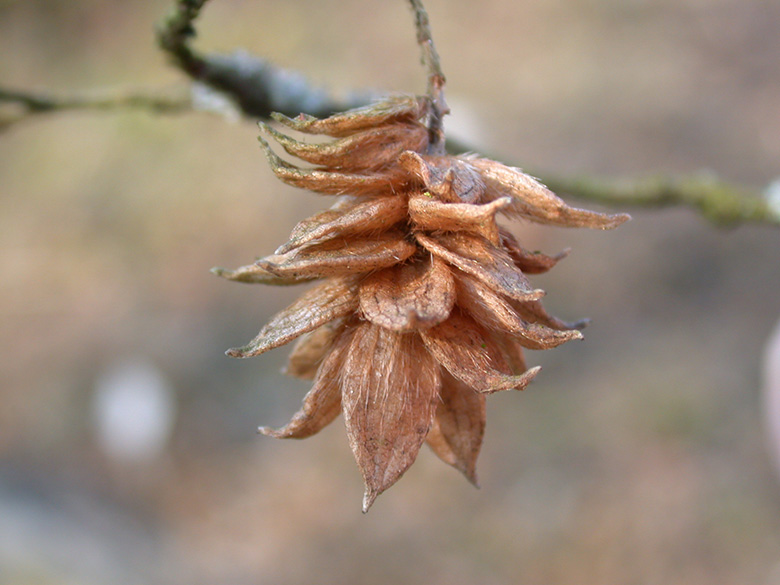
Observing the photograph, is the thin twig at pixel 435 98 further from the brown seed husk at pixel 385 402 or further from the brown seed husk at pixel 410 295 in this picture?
the brown seed husk at pixel 385 402

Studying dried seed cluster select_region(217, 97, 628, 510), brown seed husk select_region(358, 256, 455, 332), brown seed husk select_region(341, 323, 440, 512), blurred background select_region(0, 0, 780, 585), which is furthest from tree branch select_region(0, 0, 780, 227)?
blurred background select_region(0, 0, 780, 585)

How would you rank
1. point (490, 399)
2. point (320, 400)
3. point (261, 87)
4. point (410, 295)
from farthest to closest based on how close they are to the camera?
point (490, 399), point (261, 87), point (320, 400), point (410, 295)

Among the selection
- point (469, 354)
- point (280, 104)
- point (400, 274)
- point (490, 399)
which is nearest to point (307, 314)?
point (400, 274)

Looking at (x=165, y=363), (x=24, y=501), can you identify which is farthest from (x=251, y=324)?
(x=24, y=501)

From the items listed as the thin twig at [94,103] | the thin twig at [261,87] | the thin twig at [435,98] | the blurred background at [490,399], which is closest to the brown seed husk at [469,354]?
the thin twig at [435,98]

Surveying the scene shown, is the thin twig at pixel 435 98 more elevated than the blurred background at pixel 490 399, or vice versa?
the thin twig at pixel 435 98

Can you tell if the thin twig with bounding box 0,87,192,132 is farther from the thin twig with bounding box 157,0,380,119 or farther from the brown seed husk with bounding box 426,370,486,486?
the brown seed husk with bounding box 426,370,486,486

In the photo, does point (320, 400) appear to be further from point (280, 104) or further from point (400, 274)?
point (280, 104)
